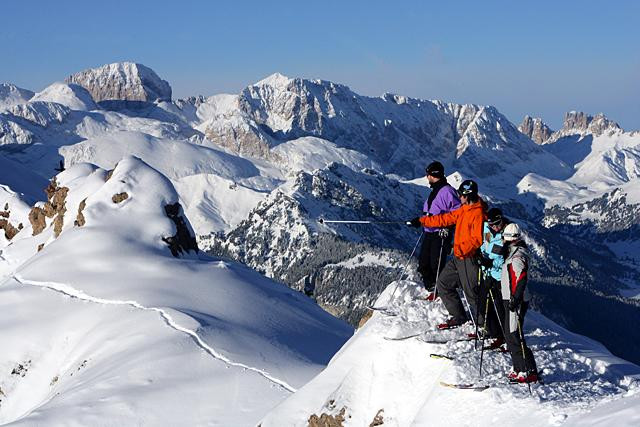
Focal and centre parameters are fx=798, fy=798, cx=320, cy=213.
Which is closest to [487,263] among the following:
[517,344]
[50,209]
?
[517,344]

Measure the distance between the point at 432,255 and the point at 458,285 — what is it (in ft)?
7.47

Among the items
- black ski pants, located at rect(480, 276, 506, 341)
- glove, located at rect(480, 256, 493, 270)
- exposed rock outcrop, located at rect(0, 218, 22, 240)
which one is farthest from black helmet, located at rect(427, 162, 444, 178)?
exposed rock outcrop, located at rect(0, 218, 22, 240)

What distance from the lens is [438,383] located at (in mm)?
19359

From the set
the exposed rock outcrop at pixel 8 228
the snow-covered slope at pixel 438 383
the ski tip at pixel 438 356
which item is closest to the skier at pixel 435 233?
the snow-covered slope at pixel 438 383

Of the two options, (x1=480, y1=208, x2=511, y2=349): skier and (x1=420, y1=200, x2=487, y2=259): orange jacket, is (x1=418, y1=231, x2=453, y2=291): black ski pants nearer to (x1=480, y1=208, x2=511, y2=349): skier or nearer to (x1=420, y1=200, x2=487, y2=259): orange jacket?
(x1=420, y1=200, x2=487, y2=259): orange jacket

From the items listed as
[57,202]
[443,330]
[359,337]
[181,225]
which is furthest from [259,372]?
[57,202]

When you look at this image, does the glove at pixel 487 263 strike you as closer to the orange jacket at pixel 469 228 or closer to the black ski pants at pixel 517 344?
the orange jacket at pixel 469 228

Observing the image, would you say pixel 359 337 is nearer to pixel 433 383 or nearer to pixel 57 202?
pixel 433 383

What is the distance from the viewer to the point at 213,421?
31.1 m

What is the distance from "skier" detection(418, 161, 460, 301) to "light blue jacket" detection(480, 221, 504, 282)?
2693 millimetres

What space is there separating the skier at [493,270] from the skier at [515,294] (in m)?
0.28

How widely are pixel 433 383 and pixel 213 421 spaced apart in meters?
14.0

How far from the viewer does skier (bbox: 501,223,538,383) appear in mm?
19047

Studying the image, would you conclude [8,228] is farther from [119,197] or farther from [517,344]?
[517,344]
